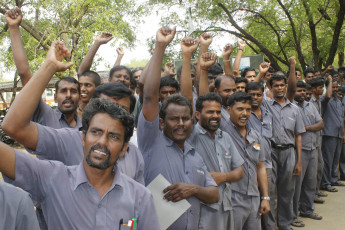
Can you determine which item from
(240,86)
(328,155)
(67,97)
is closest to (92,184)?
(67,97)

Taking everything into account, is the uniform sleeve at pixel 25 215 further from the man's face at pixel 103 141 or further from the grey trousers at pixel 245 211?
the grey trousers at pixel 245 211

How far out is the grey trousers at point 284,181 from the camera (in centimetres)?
480

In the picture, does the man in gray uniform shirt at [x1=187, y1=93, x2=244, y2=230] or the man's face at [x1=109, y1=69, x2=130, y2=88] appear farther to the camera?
the man's face at [x1=109, y1=69, x2=130, y2=88]

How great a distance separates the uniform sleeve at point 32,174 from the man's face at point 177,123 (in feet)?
3.91

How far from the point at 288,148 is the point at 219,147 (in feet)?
6.82

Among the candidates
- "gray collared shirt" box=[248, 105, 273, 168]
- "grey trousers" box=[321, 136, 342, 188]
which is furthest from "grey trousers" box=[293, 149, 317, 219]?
"grey trousers" box=[321, 136, 342, 188]

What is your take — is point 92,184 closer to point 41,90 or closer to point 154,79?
point 41,90

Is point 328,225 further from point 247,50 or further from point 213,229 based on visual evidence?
point 247,50

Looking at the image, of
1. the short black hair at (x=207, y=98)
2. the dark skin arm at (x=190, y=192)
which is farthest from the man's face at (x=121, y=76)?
the dark skin arm at (x=190, y=192)

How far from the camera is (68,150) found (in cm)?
211

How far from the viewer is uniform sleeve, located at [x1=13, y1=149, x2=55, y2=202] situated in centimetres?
150

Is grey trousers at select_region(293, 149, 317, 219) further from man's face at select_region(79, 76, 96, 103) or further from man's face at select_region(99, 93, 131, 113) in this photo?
man's face at select_region(99, 93, 131, 113)

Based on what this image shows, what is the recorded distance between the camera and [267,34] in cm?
1484

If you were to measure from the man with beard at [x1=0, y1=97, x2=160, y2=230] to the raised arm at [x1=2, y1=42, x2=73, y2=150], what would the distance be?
0.27 m
